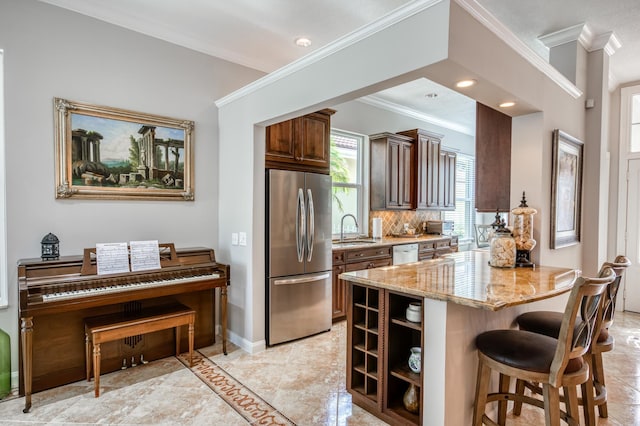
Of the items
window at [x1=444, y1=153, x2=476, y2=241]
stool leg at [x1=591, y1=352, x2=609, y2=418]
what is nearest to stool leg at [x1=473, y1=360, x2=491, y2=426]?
stool leg at [x1=591, y1=352, x2=609, y2=418]

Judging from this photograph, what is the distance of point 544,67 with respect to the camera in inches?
107

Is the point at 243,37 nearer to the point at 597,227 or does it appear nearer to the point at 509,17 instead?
the point at 509,17

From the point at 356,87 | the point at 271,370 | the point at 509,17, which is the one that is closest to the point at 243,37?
the point at 356,87

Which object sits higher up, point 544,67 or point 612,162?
point 544,67

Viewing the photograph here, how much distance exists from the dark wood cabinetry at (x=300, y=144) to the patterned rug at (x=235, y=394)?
190 centimetres

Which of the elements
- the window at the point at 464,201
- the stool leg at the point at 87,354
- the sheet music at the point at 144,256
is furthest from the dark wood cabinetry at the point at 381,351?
the window at the point at 464,201

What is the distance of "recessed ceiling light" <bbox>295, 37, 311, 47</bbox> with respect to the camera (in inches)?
140

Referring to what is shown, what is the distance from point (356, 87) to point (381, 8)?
1.18 meters

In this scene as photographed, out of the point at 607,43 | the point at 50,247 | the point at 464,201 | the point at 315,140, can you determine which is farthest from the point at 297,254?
the point at 464,201

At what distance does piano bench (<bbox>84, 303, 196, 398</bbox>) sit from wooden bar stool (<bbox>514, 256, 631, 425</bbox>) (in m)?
2.58

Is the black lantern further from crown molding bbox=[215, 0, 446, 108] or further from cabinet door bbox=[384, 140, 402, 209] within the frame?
cabinet door bbox=[384, 140, 402, 209]

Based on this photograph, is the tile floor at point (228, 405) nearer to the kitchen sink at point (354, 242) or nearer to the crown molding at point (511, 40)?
the kitchen sink at point (354, 242)

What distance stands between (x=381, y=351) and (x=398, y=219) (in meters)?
3.83

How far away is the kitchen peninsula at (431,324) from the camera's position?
1.91 m
